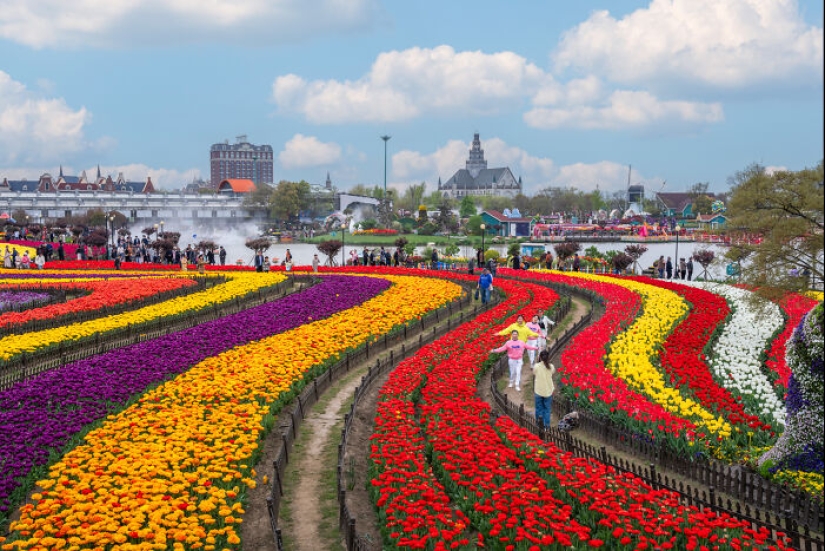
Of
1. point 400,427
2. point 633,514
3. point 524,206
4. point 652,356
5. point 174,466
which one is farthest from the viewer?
point 524,206

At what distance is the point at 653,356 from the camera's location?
18.8 metres

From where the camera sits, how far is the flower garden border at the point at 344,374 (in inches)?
401

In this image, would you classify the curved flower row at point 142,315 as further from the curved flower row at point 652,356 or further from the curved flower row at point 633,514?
the curved flower row at point 633,514

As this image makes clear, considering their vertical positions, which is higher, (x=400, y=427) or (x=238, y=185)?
(x=238, y=185)

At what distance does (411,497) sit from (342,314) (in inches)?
617

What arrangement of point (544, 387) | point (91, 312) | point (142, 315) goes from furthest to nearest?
1. point (91, 312)
2. point (142, 315)
3. point (544, 387)

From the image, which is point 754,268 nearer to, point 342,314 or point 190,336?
point 342,314

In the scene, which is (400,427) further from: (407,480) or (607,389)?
(607,389)

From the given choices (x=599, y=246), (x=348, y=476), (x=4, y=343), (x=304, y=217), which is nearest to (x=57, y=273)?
(x=4, y=343)

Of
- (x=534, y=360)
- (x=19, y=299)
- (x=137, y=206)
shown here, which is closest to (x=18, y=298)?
(x=19, y=299)

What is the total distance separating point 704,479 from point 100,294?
2348cm

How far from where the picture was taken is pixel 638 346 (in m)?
18.8

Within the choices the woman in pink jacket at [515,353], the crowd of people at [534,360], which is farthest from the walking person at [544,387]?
the woman in pink jacket at [515,353]

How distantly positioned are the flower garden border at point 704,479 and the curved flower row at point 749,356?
215 centimetres
